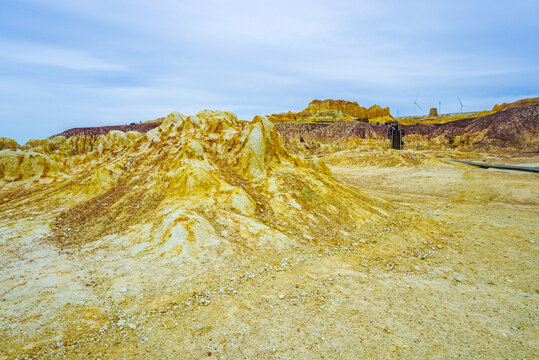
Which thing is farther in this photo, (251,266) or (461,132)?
(461,132)

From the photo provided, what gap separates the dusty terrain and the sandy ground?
43 mm

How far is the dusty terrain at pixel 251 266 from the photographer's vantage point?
18.8 ft

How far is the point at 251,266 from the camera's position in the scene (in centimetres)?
889

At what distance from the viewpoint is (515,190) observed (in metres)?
22.9

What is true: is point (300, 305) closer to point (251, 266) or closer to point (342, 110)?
point (251, 266)

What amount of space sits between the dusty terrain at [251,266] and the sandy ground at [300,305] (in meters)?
0.04

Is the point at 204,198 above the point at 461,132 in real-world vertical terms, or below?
below

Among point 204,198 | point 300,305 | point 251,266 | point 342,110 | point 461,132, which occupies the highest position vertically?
point 342,110

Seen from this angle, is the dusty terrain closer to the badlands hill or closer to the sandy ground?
the sandy ground

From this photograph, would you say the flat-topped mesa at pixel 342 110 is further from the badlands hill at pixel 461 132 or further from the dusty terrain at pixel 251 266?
the dusty terrain at pixel 251 266

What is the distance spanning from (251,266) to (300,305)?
97.9 inches

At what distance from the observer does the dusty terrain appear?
572 centimetres

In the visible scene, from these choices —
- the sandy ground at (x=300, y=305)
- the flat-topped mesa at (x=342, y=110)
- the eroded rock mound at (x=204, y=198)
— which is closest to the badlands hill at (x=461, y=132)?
the flat-topped mesa at (x=342, y=110)

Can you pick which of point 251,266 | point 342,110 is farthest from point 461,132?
point 251,266
